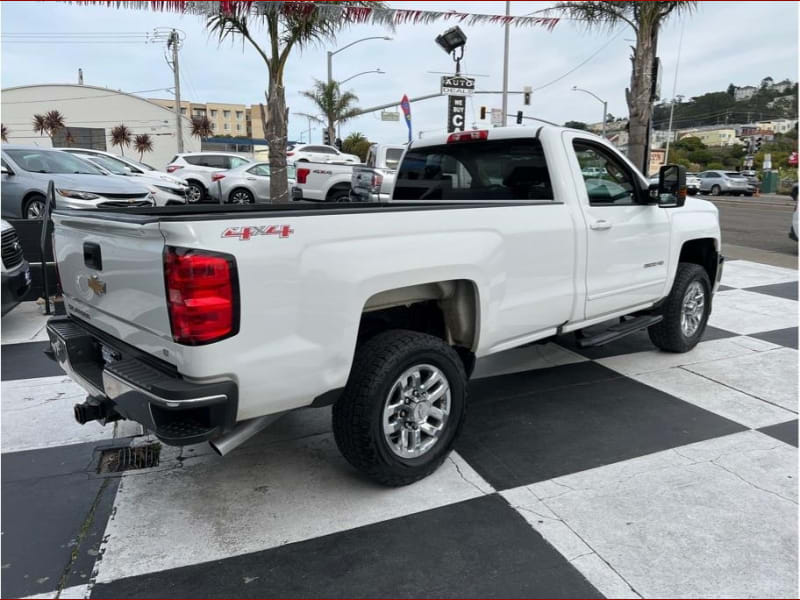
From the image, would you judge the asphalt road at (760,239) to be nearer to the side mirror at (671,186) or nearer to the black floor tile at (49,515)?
the side mirror at (671,186)

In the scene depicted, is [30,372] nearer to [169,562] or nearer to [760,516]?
[169,562]

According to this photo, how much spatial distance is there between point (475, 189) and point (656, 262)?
1619 mm

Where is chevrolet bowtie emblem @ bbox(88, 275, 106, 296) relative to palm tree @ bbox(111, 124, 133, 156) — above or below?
below

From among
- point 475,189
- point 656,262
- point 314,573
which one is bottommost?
point 314,573

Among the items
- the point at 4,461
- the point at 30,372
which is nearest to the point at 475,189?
the point at 4,461

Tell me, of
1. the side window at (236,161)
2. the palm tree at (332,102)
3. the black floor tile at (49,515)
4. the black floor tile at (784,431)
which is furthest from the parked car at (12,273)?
the palm tree at (332,102)

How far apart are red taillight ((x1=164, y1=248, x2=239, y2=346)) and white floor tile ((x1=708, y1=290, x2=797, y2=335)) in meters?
5.82

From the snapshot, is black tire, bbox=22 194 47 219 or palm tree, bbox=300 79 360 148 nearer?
black tire, bbox=22 194 47 219

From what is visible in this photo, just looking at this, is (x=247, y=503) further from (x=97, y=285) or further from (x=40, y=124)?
(x=40, y=124)

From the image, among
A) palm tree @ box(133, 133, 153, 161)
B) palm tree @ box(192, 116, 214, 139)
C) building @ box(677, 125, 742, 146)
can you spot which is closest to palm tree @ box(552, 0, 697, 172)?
palm tree @ box(133, 133, 153, 161)

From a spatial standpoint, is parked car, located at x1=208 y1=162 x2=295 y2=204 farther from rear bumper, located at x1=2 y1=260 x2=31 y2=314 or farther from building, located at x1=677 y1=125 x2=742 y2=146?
building, located at x1=677 y1=125 x2=742 y2=146

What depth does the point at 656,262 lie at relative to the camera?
16.1 feet

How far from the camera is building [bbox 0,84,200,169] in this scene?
46.8 meters

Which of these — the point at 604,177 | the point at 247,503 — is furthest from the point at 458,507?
the point at 604,177
